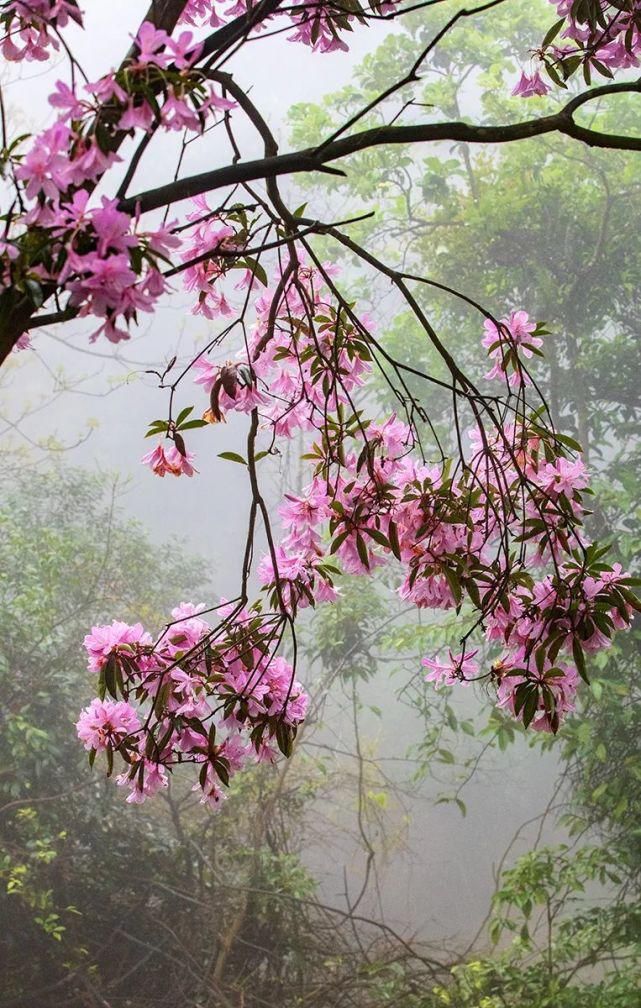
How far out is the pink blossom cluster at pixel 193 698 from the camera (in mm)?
1114

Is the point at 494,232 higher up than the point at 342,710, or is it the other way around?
the point at 494,232

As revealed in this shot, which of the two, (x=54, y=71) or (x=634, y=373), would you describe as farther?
(x=54, y=71)

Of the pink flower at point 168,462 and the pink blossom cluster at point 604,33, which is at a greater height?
the pink blossom cluster at point 604,33

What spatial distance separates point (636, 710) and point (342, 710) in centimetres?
116

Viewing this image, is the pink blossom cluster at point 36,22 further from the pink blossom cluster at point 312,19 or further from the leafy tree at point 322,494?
the pink blossom cluster at point 312,19

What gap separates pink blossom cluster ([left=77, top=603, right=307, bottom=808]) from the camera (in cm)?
111

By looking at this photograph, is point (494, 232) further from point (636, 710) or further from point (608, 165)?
point (636, 710)

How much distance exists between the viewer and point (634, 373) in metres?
3.97

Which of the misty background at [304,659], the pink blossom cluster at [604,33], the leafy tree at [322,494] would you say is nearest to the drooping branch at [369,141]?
the leafy tree at [322,494]

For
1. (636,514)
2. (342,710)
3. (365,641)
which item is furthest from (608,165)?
(342,710)

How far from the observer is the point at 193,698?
1.11 meters

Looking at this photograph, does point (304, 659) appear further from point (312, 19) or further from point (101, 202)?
point (101, 202)

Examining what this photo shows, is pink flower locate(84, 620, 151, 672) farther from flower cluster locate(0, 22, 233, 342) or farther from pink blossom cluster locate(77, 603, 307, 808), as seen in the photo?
flower cluster locate(0, 22, 233, 342)

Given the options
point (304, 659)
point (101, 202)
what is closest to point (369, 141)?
point (101, 202)
